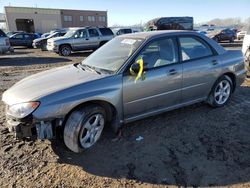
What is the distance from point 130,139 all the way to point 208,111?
1970 mm

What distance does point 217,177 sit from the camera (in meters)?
3.08

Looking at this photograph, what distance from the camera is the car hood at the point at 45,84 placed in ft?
11.0

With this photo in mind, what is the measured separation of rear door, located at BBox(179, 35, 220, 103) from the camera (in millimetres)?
4520

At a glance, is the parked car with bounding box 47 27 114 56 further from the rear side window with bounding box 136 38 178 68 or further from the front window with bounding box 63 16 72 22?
the front window with bounding box 63 16 72 22

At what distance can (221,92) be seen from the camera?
5.26m

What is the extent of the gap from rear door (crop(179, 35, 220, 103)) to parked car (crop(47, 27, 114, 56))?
1292cm

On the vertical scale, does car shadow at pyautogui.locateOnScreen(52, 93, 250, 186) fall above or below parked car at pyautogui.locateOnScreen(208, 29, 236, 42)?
below

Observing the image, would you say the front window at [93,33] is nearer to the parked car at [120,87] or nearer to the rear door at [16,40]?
the rear door at [16,40]

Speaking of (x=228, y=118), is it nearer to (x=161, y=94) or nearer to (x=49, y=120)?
(x=161, y=94)

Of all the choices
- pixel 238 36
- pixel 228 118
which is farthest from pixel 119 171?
pixel 238 36

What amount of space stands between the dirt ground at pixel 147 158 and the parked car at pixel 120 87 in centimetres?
32

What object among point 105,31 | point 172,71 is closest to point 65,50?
point 105,31

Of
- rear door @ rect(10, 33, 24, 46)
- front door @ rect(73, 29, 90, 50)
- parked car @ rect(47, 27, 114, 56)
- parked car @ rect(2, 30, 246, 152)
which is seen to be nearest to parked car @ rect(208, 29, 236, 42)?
parked car @ rect(47, 27, 114, 56)

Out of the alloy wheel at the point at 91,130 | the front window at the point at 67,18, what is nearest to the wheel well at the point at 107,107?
the alloy wheel at the point at 91,130
